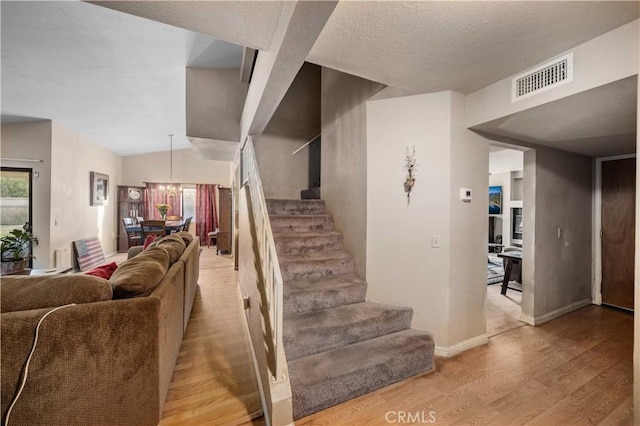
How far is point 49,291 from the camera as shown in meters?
1.40

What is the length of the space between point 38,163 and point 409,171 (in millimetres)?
6141

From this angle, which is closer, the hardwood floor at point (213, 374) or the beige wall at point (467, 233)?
the hardwood floor at point (213, 374)

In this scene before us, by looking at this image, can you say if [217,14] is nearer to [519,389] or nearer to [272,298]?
[272,298]

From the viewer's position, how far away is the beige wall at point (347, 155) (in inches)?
108

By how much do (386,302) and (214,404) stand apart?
5.36 feet

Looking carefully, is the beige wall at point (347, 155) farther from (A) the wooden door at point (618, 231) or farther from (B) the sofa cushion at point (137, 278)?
(A) the wooden door at point (618, 231)

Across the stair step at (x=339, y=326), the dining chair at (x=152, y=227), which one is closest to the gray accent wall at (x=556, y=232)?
the stair step at (x=339, y=326)

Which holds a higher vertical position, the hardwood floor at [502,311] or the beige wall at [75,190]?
the beige wall at [75,190]

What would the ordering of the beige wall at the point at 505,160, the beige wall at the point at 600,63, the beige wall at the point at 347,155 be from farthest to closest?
the beige wall at the point at 505,160 → the beige wall at the point at 347,155 → the beige wall at the point at 600,63

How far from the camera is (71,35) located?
2.75 meters

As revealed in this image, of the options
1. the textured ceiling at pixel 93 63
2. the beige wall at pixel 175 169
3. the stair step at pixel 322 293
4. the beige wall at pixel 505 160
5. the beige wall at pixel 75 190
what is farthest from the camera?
the beige wall at pixel 175 169

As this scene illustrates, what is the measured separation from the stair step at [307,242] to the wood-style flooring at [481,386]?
1029 millimetres

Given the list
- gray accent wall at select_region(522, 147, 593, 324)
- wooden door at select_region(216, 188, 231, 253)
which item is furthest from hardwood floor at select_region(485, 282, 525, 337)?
wooden door at select_region(216, 188, 231, 253)

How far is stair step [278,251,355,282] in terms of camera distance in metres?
2.65
